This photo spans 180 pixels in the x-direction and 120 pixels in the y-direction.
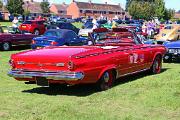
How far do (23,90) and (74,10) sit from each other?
130045 mm

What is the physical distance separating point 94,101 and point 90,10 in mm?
129904

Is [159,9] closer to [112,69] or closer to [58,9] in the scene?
[58,9]

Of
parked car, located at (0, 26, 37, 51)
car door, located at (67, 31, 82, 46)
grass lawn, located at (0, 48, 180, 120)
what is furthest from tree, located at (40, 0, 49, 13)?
grass lawn, located at (0, 48, 180, 120)

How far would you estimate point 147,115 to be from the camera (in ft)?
23.3

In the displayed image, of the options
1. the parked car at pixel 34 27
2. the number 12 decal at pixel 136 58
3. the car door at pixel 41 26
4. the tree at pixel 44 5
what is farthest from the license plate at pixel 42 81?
the tree at pixel 44 5

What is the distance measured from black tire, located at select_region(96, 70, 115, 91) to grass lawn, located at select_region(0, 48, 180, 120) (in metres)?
0.13

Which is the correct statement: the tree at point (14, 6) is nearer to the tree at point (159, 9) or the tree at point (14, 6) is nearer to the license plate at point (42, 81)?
the tree at point (159, 9)

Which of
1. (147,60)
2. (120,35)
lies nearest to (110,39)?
(120,35)

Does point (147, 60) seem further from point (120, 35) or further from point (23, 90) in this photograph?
point (23, 90)

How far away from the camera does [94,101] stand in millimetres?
8234

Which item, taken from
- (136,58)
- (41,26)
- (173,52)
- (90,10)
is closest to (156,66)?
(136,58)

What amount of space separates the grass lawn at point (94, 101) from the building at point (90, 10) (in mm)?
125962

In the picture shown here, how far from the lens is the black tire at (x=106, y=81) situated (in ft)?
30.4

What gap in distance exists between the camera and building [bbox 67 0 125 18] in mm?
136262
